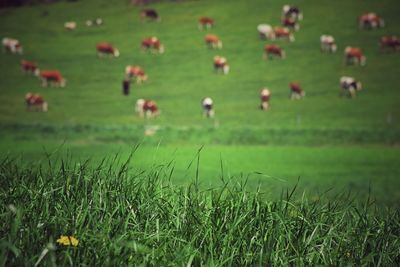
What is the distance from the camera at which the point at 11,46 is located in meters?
22.3

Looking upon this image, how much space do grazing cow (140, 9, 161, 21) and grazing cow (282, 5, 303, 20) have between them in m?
4.21

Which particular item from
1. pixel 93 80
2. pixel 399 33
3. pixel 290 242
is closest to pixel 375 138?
pixel 399 33

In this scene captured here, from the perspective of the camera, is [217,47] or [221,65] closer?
[221,65]

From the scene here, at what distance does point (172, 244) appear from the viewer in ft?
9.15

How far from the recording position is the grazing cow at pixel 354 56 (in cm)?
1981

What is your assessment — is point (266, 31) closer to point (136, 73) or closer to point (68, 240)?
point (136, 73)

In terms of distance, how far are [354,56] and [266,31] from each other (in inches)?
117

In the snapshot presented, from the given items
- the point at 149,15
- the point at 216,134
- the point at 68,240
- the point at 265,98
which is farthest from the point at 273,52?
the point at 68,240

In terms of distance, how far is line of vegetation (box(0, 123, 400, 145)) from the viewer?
50.1ft

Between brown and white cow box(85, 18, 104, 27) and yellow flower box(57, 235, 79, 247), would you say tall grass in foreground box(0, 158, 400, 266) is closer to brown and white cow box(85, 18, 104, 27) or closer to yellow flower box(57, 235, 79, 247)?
yellow flower box(57, 235, 79, 247)

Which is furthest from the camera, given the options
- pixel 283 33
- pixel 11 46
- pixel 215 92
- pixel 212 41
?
pixel 11 46

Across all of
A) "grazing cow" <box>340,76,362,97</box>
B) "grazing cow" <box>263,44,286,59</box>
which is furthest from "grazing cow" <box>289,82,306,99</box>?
"grazing cow" <box>263,44,286,59</box>

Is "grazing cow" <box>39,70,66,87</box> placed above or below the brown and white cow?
below

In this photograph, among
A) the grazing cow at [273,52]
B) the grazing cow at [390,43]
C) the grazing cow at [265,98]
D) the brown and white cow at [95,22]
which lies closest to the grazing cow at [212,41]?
the grazing cow at [273,52]
